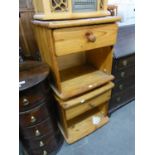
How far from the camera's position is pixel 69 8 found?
2.82ft

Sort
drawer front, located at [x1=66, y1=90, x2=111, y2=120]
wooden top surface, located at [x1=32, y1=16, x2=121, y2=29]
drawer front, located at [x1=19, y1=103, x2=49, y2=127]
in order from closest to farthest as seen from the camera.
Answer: wooden top surface, located at [x1=32, y1=16, x2=121, y2=29]
drawer front, located at [x1=19, y1=103, x2=49, y2=127]
drawer front, located at [x1=66, y1=90, x2=111, y2=120]

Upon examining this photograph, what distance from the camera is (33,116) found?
93cm

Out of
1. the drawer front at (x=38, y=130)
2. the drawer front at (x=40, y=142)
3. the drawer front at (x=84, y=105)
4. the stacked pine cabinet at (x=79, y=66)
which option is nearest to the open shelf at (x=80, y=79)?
the stacked pine cabinet at (x=79, y=66)

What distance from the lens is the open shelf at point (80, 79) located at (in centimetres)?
108

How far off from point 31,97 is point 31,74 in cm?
16

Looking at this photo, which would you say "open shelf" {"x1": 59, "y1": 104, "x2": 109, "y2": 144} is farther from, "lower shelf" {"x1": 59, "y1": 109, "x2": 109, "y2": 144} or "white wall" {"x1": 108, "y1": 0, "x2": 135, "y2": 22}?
"white wall" {"x1": 108, "y1": 0, "x2": 135, "y2": 22}

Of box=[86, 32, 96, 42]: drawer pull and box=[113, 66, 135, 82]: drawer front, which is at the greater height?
box=[86, 32, 96, 42]: drawer pull

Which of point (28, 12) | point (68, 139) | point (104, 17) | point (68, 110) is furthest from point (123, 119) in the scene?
point (28, 12)

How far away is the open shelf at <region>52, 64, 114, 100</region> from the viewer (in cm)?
108

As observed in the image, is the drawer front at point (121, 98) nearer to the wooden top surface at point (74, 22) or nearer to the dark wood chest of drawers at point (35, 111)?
the dark wood chest of drawers at point (35, 111)

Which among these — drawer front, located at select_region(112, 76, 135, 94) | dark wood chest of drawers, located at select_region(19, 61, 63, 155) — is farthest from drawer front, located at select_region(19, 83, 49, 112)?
drawer front, located at select_region(112, 76, 135, 94)

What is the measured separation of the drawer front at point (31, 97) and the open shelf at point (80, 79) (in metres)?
0.16

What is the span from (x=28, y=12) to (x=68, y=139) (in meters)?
1.16
